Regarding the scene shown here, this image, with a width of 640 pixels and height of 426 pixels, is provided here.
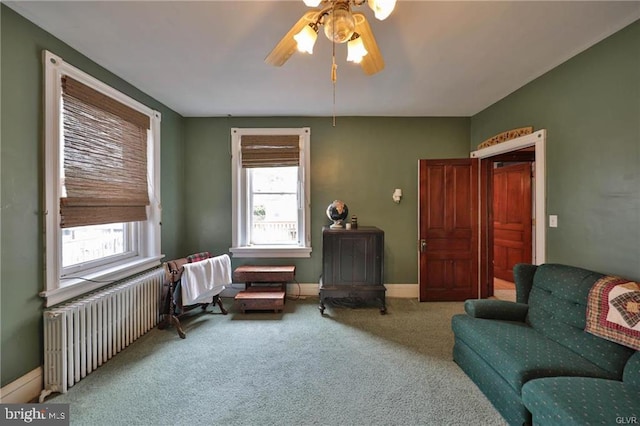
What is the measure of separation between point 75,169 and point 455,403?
3424 mm

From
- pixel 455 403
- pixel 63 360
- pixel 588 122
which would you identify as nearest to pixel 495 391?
pixel 455 403

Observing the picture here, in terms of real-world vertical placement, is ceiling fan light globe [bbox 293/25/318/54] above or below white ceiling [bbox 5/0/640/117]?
below

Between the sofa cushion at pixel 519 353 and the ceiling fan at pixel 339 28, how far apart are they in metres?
2.08

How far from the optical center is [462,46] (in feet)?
6.81

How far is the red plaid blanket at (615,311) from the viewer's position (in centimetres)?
145

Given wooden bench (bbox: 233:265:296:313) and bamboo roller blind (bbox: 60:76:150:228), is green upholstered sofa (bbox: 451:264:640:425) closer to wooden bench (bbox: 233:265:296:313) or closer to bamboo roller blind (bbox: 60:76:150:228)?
wooden bench (bbox: 233:265:296:313)

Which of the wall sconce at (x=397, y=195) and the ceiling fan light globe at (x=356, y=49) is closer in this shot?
the ceiling fan light globe at (x=356, y=49)

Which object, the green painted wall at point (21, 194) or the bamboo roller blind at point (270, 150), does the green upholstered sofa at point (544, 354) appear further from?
the green painted wall at point (21, 194)

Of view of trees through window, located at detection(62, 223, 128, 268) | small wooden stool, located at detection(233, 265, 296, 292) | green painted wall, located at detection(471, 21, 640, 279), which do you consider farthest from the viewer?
small wooden stool, located at detection(233, 265, 296, 292)

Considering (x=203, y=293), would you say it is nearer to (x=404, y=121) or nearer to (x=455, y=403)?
(x=455, y=403)

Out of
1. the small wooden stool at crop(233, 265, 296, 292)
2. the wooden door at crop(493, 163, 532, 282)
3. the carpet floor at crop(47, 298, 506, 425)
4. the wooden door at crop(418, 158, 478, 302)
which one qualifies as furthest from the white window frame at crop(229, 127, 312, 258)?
the wooden door at crop(493, 163, 532, 282)

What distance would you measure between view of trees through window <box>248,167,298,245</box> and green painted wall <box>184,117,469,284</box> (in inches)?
12.3

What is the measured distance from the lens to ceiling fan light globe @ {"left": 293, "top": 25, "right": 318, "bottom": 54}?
140cm

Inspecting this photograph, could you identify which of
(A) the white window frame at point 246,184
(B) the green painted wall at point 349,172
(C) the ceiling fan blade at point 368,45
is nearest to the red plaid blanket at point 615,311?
(C) the ceiling fan blade at point 368,45
